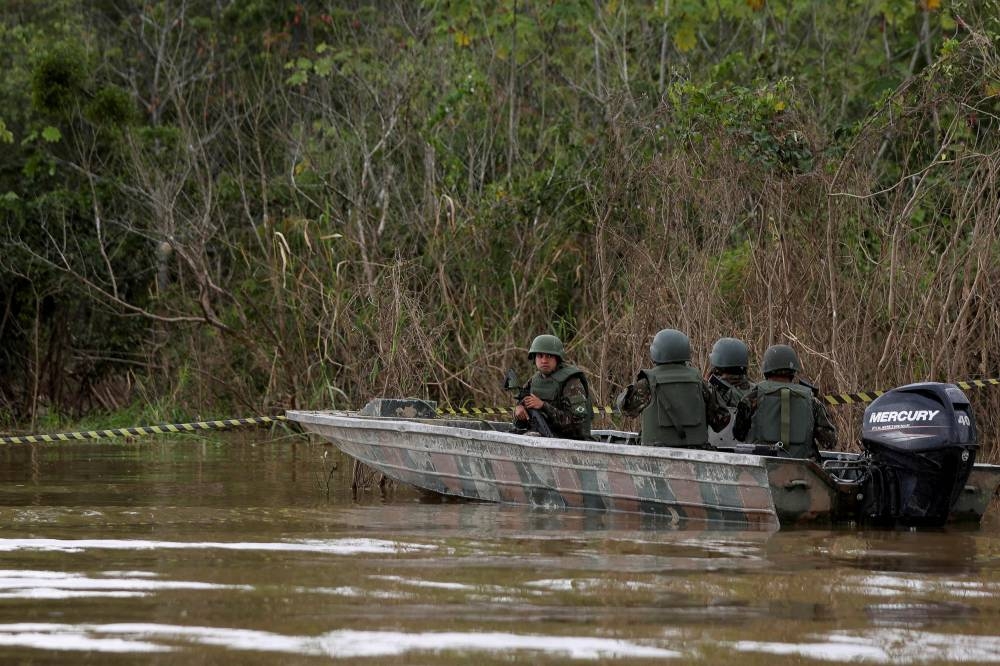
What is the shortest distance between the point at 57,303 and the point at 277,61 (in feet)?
16.6

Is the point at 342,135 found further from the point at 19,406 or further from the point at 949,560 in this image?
the point at 949,560

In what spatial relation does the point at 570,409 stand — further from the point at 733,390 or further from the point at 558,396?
the point at 733,390

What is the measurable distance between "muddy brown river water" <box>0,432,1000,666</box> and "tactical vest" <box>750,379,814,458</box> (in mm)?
946

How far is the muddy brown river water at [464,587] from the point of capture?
20.8 feet

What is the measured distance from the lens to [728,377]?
1225 centimetres

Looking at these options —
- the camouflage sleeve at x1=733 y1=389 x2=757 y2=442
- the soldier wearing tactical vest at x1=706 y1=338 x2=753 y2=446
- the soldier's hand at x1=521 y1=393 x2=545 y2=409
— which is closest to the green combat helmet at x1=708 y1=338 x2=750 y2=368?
the soldier wearing tactical vest at x1=706 y1=338 x2=753 y2=446

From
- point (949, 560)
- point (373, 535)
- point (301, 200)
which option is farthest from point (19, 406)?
point (949, 560)

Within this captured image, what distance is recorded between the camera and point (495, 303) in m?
19.0

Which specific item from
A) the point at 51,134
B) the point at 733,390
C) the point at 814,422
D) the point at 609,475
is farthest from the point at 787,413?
the point at 51,134

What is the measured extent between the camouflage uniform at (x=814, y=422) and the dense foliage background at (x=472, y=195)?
1992 millimetres

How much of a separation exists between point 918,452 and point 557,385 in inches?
124

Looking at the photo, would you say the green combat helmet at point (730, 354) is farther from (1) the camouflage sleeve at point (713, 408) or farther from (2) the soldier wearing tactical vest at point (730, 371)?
(1) the camouflage sleeve at point (713, 408)

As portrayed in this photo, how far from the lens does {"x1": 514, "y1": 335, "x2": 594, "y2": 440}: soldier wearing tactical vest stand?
41.4 ft

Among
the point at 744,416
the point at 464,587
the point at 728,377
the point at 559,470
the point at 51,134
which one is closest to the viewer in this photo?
the point at 464,587
